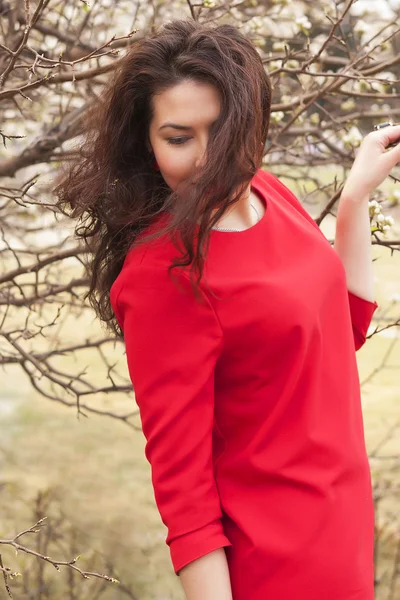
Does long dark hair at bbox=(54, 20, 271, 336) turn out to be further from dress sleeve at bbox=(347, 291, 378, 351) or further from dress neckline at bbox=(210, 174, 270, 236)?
dress sleeve at bbox=(347, 291, 378, 351)

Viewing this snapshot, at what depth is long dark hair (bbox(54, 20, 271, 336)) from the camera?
1.19m

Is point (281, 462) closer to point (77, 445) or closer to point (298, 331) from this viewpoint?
point (298, 331)

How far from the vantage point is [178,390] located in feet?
4.00

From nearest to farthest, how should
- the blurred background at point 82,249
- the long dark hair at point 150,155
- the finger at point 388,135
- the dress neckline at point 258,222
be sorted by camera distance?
the long dark hair at point 150,155
the dress neckline at point 258,222
the finger at point 388,135
the blurred background at point 82,249

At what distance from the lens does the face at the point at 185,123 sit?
1.22 metres

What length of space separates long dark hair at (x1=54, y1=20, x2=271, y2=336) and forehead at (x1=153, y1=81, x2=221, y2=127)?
12mm

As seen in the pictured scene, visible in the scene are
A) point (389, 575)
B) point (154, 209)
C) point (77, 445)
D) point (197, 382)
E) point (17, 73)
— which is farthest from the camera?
Result: point (77, 445)

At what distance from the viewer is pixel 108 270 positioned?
1406mm

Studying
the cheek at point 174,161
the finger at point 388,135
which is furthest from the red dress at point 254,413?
the finger at point 388,135

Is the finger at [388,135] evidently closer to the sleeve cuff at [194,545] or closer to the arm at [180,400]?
the arm at [180,400]

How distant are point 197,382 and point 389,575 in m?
3.71

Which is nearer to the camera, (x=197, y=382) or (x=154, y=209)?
(x=197, y=382)

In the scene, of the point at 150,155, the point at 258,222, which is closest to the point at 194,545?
the point at 258,222

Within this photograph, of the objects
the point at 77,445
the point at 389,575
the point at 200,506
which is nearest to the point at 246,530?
the point at 200,506
